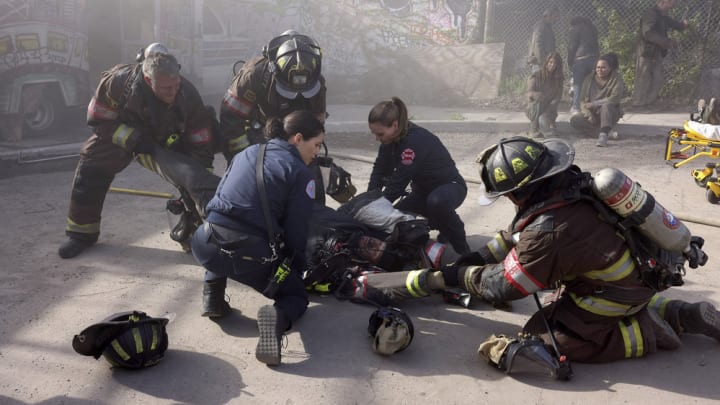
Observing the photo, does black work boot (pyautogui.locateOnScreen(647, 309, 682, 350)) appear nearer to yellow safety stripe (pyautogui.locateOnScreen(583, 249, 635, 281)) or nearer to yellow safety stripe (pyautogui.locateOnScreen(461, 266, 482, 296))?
yellow safety stripe (pyautogui.locateOnScreen(583, 249, 635, 281))

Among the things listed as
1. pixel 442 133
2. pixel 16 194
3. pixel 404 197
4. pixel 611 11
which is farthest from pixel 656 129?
pixel 16 194

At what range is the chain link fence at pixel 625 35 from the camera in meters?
12.1

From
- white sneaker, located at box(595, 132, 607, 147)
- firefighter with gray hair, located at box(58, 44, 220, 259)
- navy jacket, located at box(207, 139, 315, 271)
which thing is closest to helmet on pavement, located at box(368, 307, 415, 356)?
navy jacket, located at box(207, 139, 315, 271)

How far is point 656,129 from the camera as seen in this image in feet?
32.4

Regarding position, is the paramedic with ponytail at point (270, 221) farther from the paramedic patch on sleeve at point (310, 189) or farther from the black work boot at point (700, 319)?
the black work boot at point (700, 319)

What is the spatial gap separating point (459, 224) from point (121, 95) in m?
2.83

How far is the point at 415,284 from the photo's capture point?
160 inches

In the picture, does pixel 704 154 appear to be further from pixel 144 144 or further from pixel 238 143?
pixel 144 144

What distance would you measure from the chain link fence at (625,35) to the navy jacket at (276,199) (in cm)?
1006

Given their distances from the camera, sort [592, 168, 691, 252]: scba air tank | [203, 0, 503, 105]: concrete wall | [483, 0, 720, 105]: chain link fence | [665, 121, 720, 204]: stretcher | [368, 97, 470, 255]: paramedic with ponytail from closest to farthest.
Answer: [592, 168, 691, 252]: scba air tank, [368, 97, 470, 255]: paramedic with ponytail, [665, 121, 720, 204]: stretcher, [483, 0, 720, 105]: chain link fence, [203, 0, 503, 105]: concrete wall

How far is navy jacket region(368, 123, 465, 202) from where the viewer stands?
503cm

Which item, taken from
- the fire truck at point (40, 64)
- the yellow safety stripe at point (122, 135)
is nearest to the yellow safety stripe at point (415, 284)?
the yellow safety stripe at point (122, 135)

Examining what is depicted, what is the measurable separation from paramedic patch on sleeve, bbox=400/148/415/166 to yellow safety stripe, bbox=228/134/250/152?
1.42 meters

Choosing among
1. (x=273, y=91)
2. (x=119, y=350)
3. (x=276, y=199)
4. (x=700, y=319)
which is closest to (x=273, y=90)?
(x=273, y=91)
